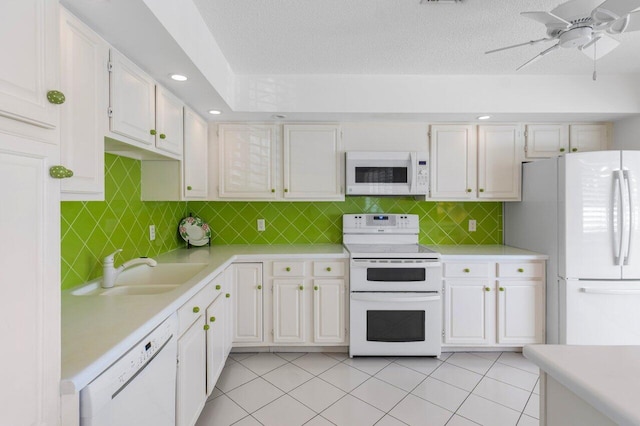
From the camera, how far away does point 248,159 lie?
9.34 feet

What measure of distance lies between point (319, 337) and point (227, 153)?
5.96 ft

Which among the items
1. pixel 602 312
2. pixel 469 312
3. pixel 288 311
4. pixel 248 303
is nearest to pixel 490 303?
pixel 469 312

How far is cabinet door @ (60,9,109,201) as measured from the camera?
3.73 feet

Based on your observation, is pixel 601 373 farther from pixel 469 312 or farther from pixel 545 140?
pixel 545 140

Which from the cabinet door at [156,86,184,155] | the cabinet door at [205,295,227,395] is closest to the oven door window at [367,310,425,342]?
the cabinet door at [205,295,227,395]

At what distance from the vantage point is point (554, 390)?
868mm

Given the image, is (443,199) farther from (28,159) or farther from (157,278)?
(28,159)

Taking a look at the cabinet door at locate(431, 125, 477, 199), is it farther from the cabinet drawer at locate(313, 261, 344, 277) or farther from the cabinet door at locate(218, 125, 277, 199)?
the cabinet door at locate(218, 125, 277, 199)

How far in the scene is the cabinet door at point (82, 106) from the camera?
3.73ft

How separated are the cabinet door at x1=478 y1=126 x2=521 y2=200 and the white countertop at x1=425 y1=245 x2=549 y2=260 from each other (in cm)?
49

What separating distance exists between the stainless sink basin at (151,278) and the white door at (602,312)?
2794 millimetres

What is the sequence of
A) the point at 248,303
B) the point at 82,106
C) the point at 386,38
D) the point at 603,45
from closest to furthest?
the point at 82,106, the point at 603,45, the point at 386,38, the point at 248,303

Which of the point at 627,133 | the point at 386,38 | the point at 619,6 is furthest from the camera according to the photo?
the point at 627,133

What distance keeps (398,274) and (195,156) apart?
1916 millimetres
